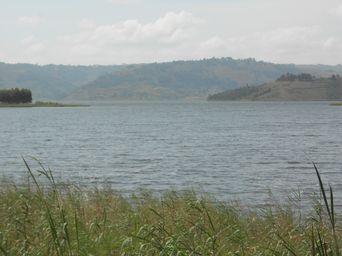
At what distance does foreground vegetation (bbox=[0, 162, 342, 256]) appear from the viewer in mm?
8367

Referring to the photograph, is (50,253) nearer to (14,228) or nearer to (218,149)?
(14,228)

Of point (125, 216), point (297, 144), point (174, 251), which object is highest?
point (174, 251)

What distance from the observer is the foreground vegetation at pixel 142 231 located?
Result: 837cm

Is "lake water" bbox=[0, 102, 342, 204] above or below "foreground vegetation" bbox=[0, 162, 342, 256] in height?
below

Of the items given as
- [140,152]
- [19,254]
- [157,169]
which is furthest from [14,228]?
[140,152]

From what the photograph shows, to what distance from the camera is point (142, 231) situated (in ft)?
39.1

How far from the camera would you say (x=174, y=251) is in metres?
8.83

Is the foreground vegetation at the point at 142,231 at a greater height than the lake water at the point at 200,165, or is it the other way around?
the foreground vegetation at the point at 142,231

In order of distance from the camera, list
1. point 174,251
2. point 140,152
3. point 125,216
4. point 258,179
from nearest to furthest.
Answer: point 174,251 < point 125,216 < point 258,179 < point 140,152

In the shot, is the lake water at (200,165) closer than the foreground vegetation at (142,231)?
No

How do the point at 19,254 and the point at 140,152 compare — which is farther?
the point at 140,152

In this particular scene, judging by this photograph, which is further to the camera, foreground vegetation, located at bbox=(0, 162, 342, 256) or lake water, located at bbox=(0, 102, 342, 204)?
lake water, located at bbox=(0, 102, 342, 204)

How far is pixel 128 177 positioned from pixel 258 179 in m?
10.4

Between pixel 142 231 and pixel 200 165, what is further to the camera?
pixel 200 165
